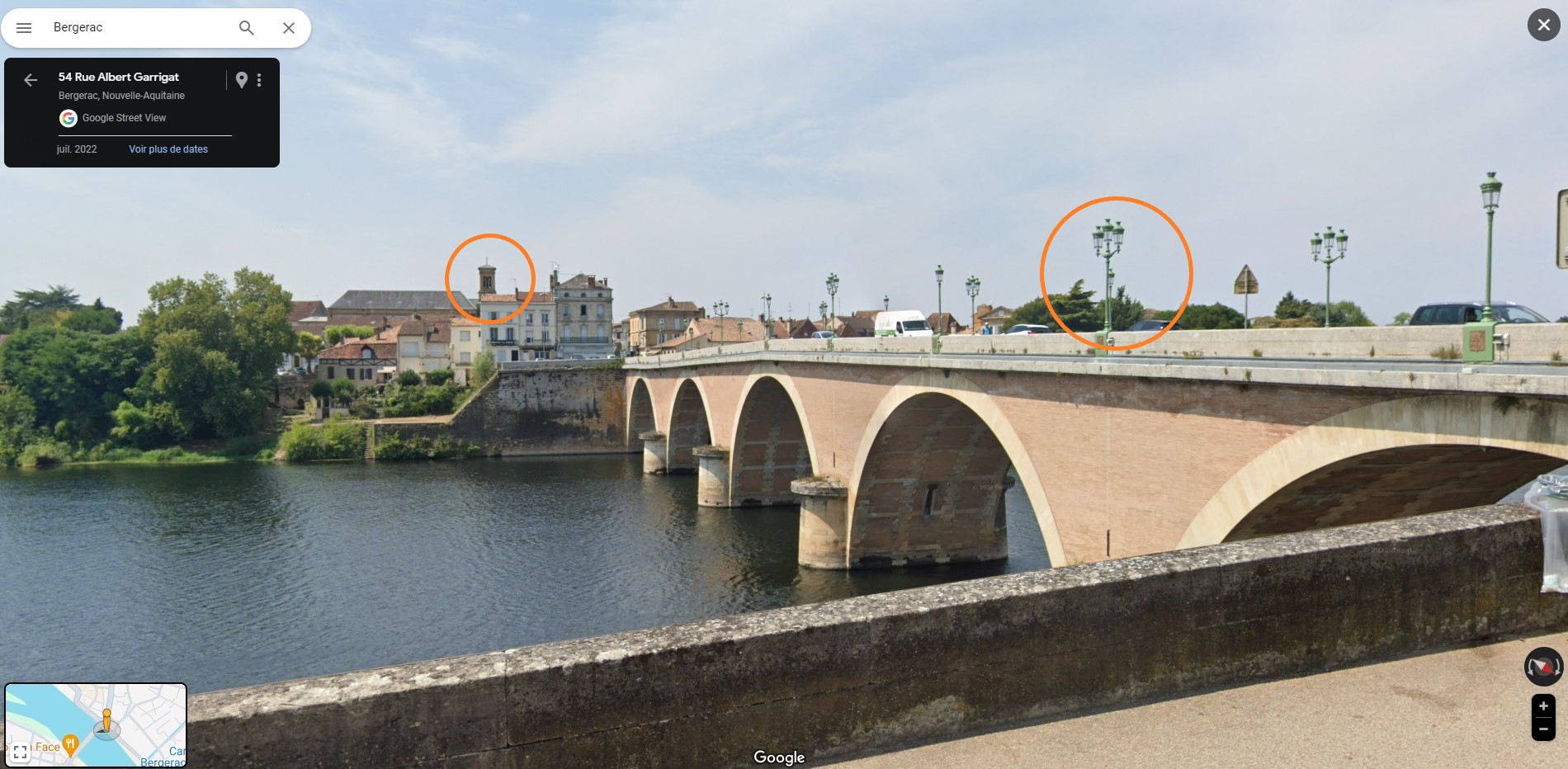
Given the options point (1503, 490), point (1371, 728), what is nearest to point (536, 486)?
point (1503, 490)

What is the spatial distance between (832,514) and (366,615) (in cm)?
1262

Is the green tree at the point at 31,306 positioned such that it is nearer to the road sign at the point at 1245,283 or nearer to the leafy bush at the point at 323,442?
the leafy bush at the point at 323,442

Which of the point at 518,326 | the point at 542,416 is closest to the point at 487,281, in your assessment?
the point at 518,326

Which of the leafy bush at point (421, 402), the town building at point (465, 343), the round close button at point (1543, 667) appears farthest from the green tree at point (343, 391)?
the round close button at point (1543, 667)

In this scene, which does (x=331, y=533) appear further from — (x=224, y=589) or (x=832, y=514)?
(x=832, y=514)

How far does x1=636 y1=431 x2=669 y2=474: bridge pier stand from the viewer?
174 ft

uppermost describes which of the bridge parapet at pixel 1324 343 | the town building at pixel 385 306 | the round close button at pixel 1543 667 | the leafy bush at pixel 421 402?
the town building at pixel 385 306

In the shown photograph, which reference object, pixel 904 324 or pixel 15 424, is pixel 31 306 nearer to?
pixel 15 424

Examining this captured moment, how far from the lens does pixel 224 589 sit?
1051 inches

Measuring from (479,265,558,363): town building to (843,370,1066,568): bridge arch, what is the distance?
55654mm

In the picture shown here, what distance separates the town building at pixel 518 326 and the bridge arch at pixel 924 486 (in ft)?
183

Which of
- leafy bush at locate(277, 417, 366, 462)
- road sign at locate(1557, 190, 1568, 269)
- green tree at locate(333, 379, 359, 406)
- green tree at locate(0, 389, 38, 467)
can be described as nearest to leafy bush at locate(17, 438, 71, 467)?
green tree at locate(0, 389, 38, 467)

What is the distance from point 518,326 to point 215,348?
24.5 metres

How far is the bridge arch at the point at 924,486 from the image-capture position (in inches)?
976
